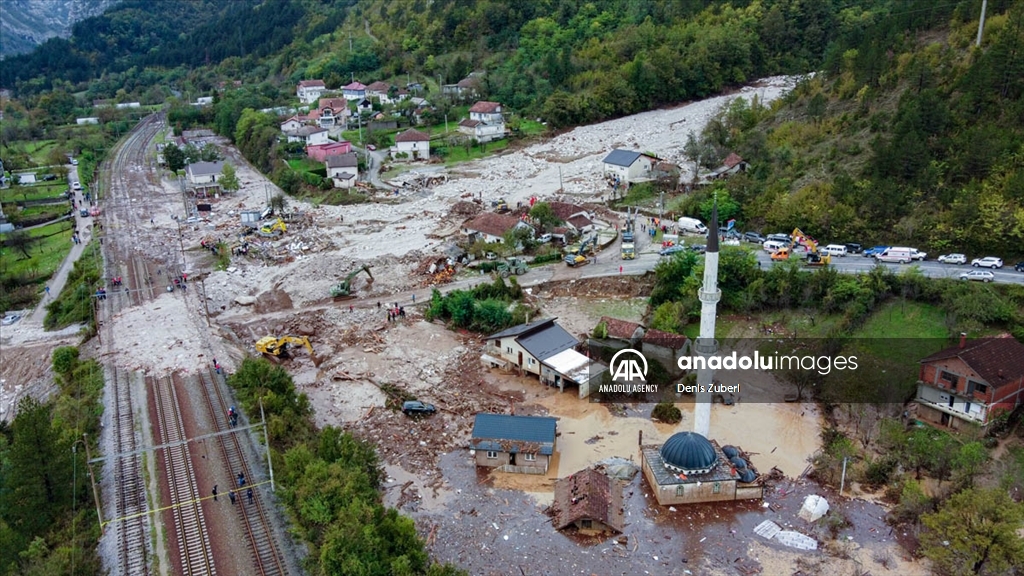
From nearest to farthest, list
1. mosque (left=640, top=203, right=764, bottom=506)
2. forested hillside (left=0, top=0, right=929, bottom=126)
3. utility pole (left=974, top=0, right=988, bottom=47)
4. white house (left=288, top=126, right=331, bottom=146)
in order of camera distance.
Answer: mosque (left=640, top=203, right=764, bottom=506) → utility pole (left=974, top=0, right=988, bottom=47) → white house (left=288, top=126, right=331, bottom=146) → forested hillside (left=0, top=0, right=929, bottom=126)

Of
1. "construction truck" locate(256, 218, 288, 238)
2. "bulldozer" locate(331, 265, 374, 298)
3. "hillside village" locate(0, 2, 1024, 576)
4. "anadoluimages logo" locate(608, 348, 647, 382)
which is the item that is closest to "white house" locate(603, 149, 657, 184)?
"hillside village" locate(0, 2, 1024, 576)

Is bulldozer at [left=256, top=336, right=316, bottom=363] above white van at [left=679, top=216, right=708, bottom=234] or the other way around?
the other way around

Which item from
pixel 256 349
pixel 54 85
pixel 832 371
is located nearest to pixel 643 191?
pixel 832 371

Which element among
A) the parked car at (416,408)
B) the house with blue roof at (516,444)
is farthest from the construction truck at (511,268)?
the house with blue roof at (516,444)

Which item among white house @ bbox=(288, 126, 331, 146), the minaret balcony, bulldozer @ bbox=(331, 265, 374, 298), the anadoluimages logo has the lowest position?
Answer: the anadoluimages logo

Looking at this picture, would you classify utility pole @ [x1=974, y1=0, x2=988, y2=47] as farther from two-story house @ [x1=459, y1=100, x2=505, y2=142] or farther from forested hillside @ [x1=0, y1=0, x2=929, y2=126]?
two-story house @ [x1=459, y1=100, x2=505, y2=142]

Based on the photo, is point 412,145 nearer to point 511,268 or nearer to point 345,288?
point 511,268

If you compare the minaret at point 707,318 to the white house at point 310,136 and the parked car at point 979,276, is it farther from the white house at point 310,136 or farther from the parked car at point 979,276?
the white house at point 310,136
